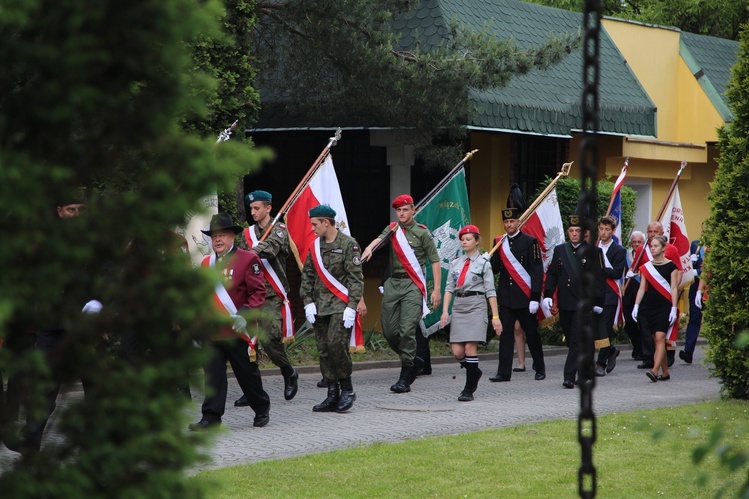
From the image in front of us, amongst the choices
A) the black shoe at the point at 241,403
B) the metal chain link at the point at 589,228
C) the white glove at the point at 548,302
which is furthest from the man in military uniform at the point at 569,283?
the metal chain link at the point at 589,228

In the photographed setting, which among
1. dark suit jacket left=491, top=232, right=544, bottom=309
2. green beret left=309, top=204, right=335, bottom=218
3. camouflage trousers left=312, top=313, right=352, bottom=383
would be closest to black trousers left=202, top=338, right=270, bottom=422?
camouflage trousers left=312, top=313, right=352, bottom=383

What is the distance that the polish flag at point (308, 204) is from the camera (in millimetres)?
12836

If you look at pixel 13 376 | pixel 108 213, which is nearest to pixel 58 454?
pixel 13 376

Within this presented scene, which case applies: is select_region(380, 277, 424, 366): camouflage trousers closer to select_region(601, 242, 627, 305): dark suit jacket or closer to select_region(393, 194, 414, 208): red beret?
select_region(393, 194, 414, 208): red beret

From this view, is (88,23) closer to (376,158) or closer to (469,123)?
(469,123)

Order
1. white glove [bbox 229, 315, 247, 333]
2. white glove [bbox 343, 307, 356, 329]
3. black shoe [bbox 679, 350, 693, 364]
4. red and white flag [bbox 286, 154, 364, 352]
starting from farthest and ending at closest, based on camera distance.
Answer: black shoe [bbox 679, 350, 693, 364] < red and white flag [bbox 286, 154, 364, 352] < white glove [bbox 343, 307, 356, 329] < white glove [bbox 229, 315, 247, 333]

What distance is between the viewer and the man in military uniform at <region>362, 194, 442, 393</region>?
39.4 feet

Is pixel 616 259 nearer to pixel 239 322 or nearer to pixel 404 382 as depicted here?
pixel 404 382

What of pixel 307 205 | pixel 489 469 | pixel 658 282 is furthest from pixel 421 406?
pixel 658 282

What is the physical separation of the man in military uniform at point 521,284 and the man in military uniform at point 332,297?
348 centimetres

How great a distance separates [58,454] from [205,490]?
1.10 feet

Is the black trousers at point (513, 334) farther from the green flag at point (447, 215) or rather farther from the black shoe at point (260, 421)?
the black shoe at point (260, 421)

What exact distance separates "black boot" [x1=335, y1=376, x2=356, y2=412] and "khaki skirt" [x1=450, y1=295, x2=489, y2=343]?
55.3 inches

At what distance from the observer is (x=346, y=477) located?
728 centimetres
